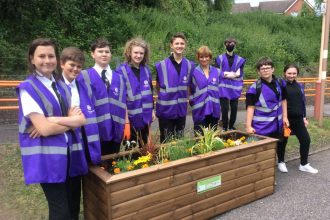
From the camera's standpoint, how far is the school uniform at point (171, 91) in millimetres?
5047

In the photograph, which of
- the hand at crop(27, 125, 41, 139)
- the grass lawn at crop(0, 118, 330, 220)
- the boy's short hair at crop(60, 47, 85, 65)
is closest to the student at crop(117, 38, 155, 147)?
the boy's short hair at crop(60, 47, 85, 65)

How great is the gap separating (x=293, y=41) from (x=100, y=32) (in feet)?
34.0

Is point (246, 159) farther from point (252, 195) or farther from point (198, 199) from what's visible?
point (198, 199)

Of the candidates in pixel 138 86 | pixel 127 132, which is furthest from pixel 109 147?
pixel 138 86

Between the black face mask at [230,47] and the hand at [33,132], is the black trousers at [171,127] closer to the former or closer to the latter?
the black face mask at [230,47]

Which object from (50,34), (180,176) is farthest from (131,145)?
(50,34)

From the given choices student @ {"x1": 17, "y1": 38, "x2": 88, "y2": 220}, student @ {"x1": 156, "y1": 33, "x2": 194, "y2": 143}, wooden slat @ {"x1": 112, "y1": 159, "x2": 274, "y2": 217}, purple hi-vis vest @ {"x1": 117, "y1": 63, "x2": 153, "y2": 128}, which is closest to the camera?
student @ {"x1": 17, "y1": 38, "x2": 88, "y2": 220}

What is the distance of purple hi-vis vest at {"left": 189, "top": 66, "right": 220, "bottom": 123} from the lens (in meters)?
5.25

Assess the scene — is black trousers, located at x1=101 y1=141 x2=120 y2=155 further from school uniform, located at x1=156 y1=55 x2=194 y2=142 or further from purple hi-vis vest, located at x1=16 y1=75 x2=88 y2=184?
purple hi-vis vest, located at x1=16 y1=75 x2=88 y2=184

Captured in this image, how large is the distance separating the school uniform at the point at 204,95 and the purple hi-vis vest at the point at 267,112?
19.6 inches

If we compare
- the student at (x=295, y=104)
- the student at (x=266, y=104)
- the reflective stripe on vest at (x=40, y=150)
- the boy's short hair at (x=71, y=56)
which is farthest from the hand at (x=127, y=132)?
the student at (x=295, y=104)

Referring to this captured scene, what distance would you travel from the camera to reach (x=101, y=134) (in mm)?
4059

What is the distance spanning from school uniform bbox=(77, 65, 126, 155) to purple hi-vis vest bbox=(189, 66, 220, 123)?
1396 millimetres

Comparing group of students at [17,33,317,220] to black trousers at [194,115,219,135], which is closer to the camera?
group of students at [17,33,317,220]
